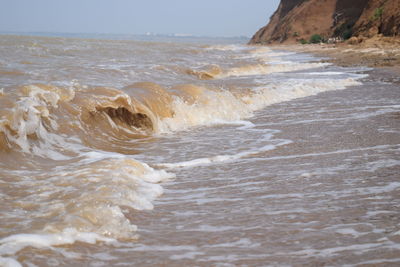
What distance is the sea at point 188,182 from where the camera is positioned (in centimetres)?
278

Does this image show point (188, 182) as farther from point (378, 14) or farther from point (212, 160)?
point (378, 14)

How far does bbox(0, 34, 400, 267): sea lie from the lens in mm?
2783

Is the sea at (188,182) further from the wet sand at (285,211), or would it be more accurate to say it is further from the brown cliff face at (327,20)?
the brown cliff face at (327,20)

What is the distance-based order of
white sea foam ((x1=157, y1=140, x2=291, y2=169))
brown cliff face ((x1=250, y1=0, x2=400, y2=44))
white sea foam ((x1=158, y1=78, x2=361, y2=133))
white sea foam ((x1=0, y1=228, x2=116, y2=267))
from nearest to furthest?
white sea foam ((x1=0, y1=228, x2=116, y2=267)) → white sea foam ((x1=157, y1=140, x2=291, y2=169)) → white sea foam ((x1=158, y1=78, x2=361, y2=133)) → brown cliff face ((x1=250, y1=0, x2=400, y2=44))

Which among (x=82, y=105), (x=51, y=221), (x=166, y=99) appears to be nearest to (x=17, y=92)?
(x=82, y=105)

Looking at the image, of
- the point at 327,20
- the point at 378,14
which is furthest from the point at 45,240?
the point at 327,20

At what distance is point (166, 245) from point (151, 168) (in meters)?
1.91

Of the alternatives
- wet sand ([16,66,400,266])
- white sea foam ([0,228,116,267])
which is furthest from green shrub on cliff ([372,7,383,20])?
white sea foam ([0,228,116,267])

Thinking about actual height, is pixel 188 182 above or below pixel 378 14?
below

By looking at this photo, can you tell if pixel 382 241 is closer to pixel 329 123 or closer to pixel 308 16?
pixel 329 123

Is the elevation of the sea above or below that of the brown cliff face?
below

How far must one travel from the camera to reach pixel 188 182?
4.46m

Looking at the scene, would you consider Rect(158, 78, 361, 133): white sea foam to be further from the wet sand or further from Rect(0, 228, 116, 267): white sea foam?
Rect(0, 228, 116, 267): white sea foam

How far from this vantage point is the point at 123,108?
7484 mm
